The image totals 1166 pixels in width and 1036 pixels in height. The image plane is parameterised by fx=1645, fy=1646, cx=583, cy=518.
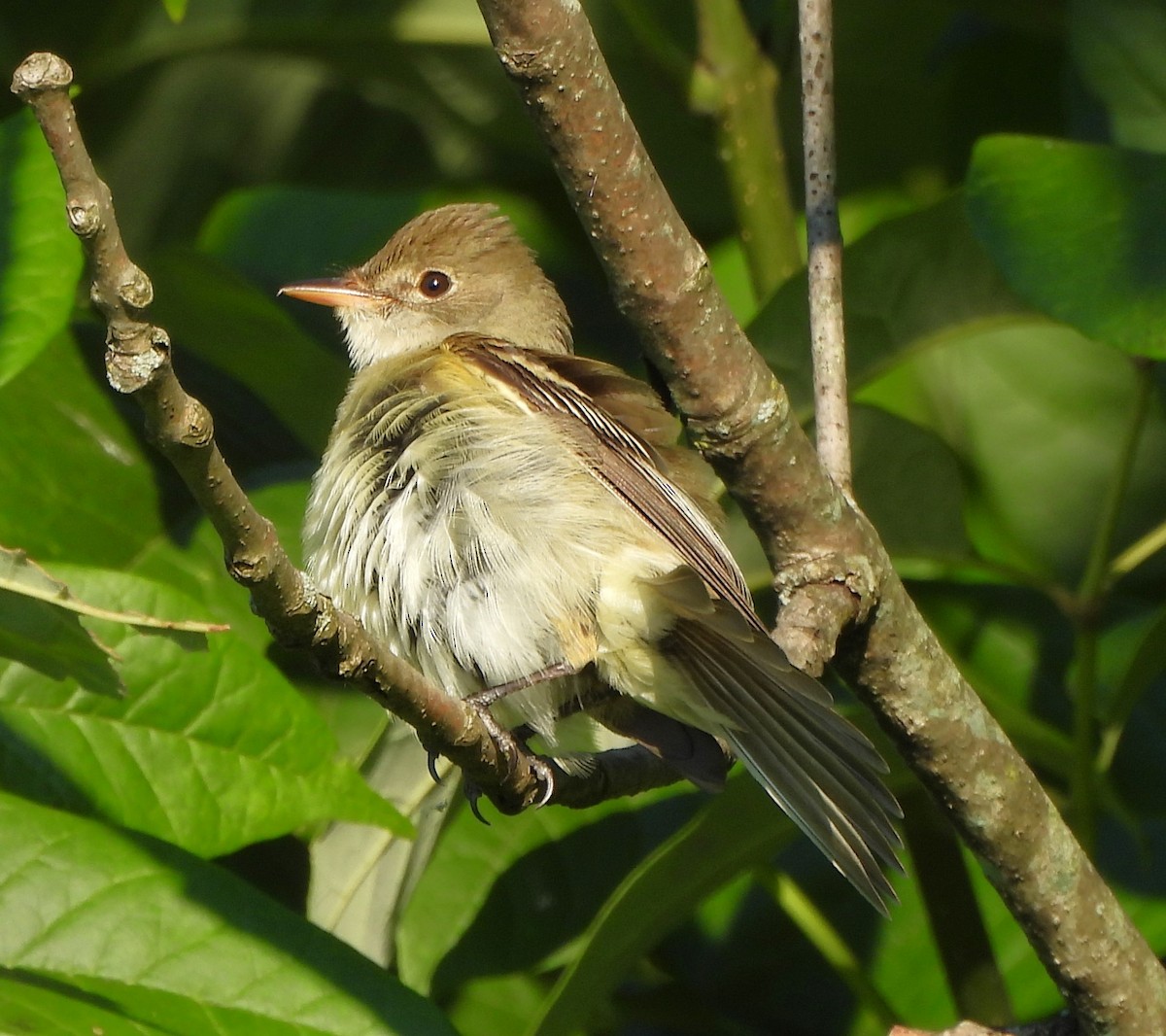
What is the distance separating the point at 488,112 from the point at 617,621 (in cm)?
194

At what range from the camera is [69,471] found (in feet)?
10.9

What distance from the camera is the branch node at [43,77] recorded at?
5.14ft

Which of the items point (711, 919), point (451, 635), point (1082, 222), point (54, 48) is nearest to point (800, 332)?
point (1082, 222)

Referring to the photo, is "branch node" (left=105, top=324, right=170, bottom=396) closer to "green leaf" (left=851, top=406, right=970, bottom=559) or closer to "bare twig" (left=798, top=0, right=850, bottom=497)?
"bare twig" (left=798, top=0, right=850, bottom=497)

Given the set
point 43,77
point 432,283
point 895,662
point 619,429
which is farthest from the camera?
point 432,283

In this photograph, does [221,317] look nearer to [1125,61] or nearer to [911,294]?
[911,294]

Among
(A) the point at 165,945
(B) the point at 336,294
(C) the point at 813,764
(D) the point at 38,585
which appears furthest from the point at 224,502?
(B) the point at 336,294

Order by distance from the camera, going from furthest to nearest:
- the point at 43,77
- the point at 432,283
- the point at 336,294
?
1. the point at 432,283
2. the point at 336,294
3. the point at 43,77

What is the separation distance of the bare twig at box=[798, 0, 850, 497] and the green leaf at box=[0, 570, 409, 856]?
1.01 meters

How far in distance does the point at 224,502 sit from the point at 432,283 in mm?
2605

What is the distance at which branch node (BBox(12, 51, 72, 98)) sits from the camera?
157cm

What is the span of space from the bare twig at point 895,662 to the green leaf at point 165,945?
2.93 feet

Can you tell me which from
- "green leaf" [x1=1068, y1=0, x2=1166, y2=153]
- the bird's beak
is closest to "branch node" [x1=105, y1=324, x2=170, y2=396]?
the bird's beak

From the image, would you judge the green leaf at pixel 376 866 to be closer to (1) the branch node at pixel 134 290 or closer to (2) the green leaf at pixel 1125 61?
(1) the branch node at pixel 134 290
